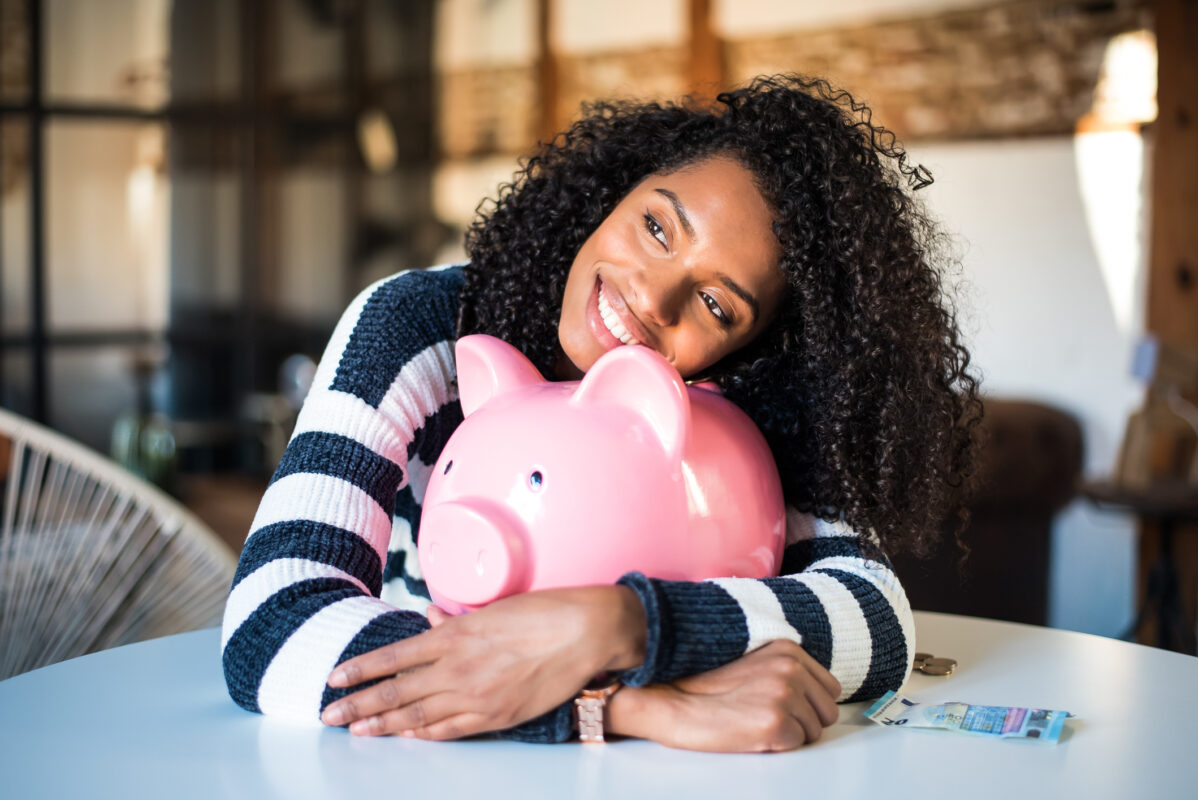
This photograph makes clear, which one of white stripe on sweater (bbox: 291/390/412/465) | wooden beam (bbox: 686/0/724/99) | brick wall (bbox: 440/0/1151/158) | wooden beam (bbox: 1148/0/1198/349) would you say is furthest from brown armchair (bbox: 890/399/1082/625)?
white stripe on sweater (bbox: 291/390/412/465)

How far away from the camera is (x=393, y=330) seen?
4.09 ft

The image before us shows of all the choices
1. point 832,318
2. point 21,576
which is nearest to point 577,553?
point 832,318

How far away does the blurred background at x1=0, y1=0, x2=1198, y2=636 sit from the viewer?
11.0ft

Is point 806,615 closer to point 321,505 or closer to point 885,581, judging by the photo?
point 885,581

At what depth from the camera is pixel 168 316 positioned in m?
3.99

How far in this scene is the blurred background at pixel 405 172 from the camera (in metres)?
3.36

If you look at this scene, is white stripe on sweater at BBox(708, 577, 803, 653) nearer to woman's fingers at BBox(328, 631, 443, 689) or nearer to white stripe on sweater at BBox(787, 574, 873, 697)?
white stripe on sweater at BBox(787, 574, 873, 697)

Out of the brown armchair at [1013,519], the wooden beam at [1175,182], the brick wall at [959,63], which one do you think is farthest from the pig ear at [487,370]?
the wooden beam at [1175,182]

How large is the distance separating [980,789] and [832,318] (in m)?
0.49

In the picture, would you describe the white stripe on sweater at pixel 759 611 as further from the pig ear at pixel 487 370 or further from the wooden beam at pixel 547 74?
the wooden beam at pixel 547 74

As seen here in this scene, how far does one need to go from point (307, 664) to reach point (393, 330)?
0.43 m

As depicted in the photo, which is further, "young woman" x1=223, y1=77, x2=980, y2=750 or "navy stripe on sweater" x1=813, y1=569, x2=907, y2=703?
"navy stripe on sweater" x1=813, y1=569, x2=907, y2=703

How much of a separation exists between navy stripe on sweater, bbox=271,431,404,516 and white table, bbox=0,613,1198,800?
22 centimetres

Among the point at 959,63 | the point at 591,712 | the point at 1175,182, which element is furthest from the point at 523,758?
the point at 959,63
